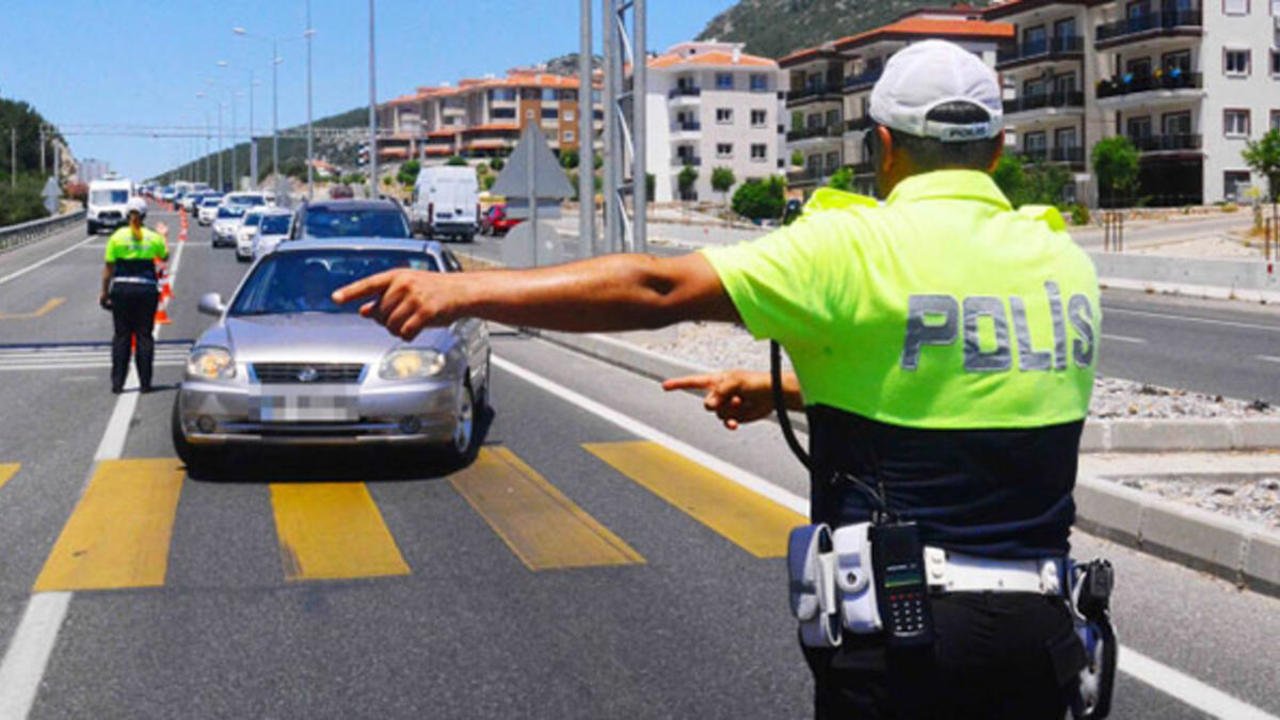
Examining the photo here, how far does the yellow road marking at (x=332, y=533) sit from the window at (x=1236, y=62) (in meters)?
75.4

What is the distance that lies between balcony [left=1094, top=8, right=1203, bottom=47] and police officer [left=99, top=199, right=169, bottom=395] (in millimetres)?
68650

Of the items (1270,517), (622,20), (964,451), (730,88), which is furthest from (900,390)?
(730,88)

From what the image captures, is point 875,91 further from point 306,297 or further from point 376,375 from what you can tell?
A: point 306,297

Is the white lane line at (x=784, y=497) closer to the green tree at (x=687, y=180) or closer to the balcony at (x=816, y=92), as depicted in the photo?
the balcony at (x=816, y=92)

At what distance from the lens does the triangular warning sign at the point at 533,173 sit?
79.3 feet

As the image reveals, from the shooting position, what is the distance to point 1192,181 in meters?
77.5

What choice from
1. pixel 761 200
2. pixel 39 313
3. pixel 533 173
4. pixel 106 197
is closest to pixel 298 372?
pixel 533 173

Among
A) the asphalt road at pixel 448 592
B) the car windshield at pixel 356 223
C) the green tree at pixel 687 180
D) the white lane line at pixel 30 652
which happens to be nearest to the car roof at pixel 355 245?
the asphalt road at pixel 448 592

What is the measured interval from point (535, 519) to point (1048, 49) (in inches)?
3145

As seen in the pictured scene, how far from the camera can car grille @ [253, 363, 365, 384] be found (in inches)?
425

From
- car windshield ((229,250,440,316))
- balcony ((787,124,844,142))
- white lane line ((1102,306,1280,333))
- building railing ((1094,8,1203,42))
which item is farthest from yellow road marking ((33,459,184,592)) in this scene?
balcony ((787,124,844,142))

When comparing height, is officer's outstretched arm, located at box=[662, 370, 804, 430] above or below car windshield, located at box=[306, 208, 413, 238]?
below

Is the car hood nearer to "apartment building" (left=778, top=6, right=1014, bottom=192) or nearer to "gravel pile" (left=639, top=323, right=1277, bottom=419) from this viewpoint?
"gravel pile" (left=639, top=323, right=1277, bottom=419)

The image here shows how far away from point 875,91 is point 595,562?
17.9 ft
